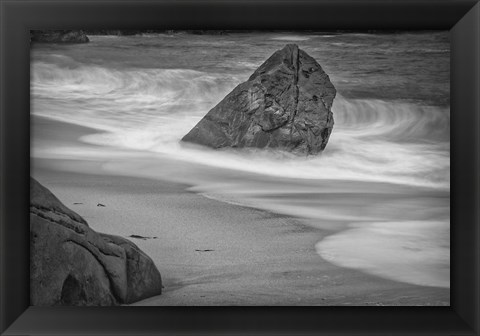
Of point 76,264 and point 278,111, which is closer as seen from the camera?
point 76,264

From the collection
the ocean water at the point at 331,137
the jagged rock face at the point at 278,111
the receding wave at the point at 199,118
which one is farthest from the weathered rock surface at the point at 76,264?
the jagged rock face at the point at 278,111

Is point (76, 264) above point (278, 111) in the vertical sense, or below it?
below

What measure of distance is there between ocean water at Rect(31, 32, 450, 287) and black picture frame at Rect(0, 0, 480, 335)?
11 centimetres

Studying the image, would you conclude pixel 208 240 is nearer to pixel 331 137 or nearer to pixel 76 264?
pixel 76 264

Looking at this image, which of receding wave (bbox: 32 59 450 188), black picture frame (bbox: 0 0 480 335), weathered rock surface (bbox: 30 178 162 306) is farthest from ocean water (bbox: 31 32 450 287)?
weathered rock surface (bbox: 30 178 162 306)

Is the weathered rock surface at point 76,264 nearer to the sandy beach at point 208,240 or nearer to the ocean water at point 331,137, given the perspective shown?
the sandy beach at point 208,240

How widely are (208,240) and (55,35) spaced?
1.30 metres

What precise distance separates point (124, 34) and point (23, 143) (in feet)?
2.44

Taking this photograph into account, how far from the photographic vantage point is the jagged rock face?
121 inches

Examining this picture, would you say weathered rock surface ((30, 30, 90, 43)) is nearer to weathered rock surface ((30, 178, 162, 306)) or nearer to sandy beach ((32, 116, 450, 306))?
sandy beach ((32, 116, 450, 306))

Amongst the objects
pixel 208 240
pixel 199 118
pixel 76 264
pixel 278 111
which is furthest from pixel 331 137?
pixel 76 264

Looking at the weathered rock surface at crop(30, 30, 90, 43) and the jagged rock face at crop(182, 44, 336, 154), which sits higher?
the weathered rock surface at crop(30, 30, 90, 43)

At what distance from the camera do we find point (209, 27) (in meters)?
2.94

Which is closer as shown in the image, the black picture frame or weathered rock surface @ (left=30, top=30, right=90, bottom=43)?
the black picture frame
